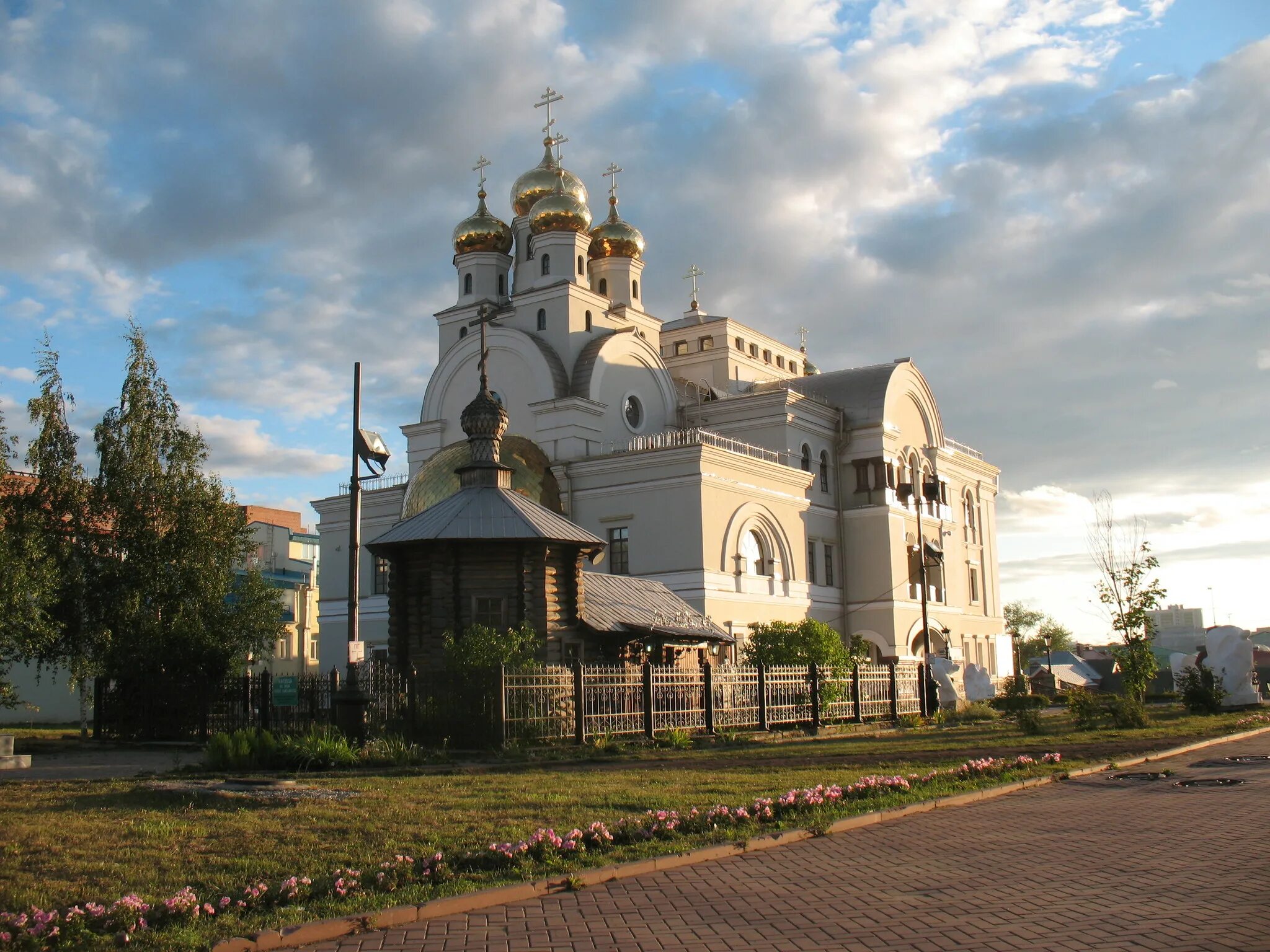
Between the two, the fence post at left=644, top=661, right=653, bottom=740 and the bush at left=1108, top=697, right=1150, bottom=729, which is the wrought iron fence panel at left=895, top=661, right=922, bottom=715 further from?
the fence post at left=644, top=661, right=653, bottom=740

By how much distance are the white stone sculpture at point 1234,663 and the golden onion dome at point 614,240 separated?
918 inches

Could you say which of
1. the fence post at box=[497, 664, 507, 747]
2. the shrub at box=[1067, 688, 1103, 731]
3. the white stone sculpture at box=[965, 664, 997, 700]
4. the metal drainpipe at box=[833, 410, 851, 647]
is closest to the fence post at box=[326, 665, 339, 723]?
the fence post at box=[497, 664, 507, 747]

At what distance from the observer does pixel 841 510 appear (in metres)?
39.2

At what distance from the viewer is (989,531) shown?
49531 millimetres

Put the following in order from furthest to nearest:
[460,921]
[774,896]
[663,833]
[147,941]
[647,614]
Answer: [647,614], [663,833], [774,896], [460,921], [147,941]

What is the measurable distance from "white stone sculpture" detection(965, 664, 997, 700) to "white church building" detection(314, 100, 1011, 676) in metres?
3.69

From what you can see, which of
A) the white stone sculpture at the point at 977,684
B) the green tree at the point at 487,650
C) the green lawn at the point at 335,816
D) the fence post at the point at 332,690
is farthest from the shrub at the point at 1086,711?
the fence post at the point at 332,690

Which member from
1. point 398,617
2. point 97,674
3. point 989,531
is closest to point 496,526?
point 398,617

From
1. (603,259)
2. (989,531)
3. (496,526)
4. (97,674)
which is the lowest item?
(97,674)

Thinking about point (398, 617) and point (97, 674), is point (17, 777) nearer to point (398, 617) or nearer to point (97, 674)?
point (398, 617)

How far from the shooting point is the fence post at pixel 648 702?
18070mm

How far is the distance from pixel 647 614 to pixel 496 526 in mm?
4997

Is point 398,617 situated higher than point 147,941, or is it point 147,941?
point 398,617

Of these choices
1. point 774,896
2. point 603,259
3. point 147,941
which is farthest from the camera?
point 603,259
